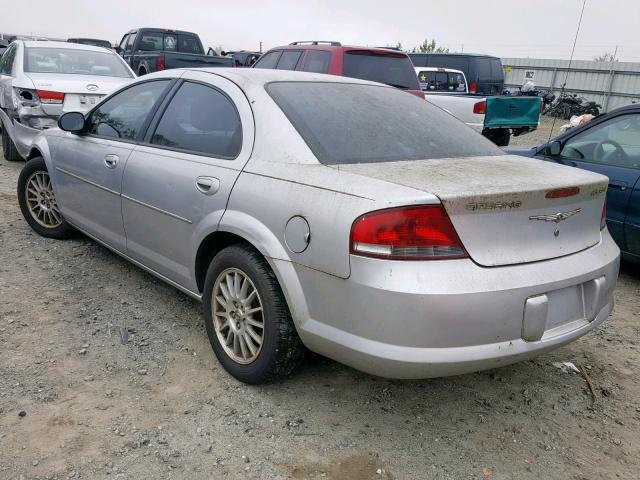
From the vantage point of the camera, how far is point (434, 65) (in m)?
16.7

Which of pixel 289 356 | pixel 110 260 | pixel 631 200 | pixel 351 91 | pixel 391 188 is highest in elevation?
pixel 351 91

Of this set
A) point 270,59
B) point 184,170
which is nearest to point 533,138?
point 270,59

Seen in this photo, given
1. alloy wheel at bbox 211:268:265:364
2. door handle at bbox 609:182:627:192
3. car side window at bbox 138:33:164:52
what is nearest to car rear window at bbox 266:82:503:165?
alloy wheel at bbox 211:268:265:364

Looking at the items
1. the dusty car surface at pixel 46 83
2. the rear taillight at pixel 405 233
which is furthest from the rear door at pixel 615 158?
the dusty car surface at pixel 46 83

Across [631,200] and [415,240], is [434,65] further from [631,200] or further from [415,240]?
[415,240]

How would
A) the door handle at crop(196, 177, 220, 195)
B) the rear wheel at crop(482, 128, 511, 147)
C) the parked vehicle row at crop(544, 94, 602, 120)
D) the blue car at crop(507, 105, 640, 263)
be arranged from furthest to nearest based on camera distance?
the parked vehicle row at crop(544, 94, 602, 120) < the rear wheel at crop(482, 128, 511, 147) < the blue car at crop(507, 105, 640, 263) < the door handle at crop(196, 177, 220, 195)

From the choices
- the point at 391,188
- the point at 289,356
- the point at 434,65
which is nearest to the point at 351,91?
the point at 391,188

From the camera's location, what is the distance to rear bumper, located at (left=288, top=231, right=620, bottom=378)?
86.7 inches

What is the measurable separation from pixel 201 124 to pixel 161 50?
12567mm

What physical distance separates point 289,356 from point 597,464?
1441 mm

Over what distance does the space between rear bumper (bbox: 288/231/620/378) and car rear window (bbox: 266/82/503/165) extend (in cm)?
66

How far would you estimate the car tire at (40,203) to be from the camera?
15.9 ft

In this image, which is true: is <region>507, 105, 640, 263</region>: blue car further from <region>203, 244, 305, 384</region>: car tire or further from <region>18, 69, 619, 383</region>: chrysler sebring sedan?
<region>203, 244, 305, 384</region>: car tire

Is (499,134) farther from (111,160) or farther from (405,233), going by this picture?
(405,233)
